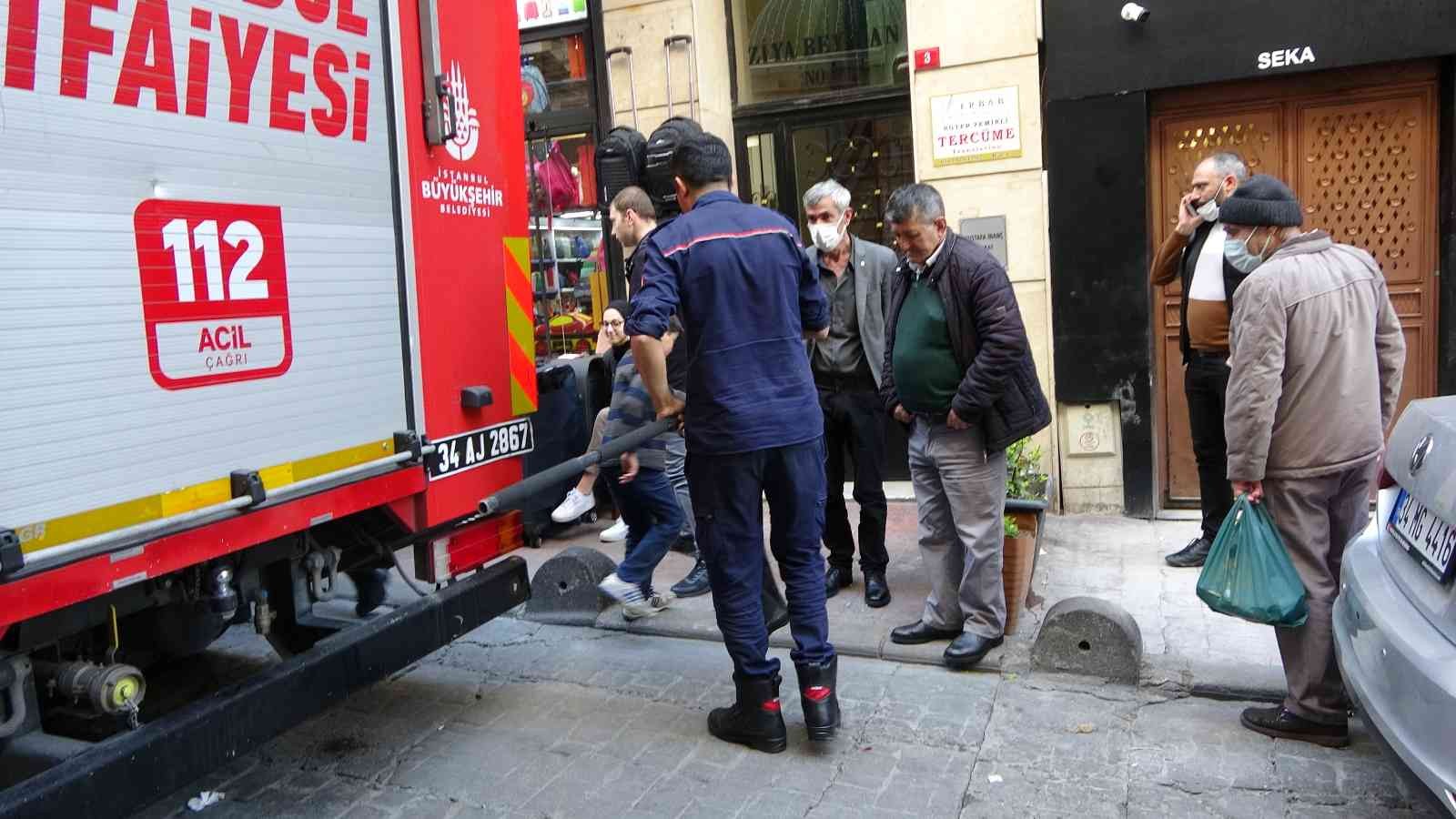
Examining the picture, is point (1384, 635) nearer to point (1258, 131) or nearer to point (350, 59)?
point (350, 59)

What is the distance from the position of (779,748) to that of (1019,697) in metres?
0.98

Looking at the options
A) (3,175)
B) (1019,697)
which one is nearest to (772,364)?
(1019,697)

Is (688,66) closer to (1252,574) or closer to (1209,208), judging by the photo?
(1209,208)

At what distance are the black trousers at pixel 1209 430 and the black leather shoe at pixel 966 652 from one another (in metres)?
1.83

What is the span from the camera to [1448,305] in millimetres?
6070

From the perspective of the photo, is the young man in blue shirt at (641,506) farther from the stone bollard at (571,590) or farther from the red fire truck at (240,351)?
the red fire truck at (240,351)

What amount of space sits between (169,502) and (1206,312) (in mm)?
4587

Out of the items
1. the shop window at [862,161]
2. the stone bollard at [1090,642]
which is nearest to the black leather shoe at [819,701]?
the stone bollard at [1090,642]

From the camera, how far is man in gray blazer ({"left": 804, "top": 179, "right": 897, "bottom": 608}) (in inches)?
211

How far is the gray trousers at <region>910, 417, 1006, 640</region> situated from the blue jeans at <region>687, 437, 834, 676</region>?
725 mm

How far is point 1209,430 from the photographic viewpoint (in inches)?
224

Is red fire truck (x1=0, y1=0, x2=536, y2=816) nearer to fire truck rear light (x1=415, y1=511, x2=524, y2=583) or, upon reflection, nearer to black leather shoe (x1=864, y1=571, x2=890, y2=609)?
fire truck rear light (x1=415, y1=511, x2=524, y2=583)

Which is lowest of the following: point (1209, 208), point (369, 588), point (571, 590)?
point (571, 590)

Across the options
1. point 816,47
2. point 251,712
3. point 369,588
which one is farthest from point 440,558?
point 816,47
